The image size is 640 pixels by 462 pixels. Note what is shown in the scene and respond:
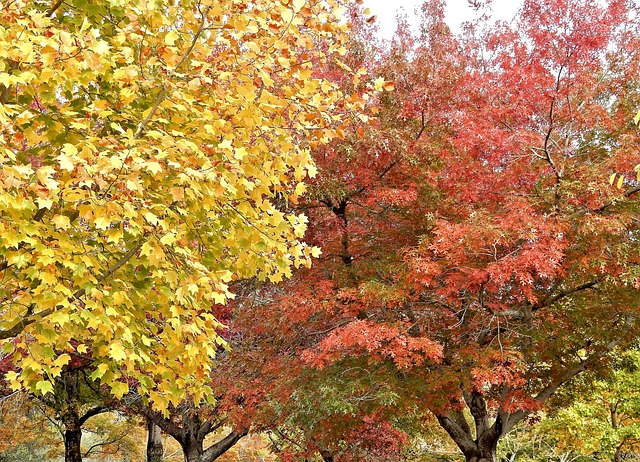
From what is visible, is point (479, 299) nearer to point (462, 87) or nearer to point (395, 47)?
point (462, 87)

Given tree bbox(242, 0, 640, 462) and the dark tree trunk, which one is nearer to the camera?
tree bbox(242, 0, 640, 462)

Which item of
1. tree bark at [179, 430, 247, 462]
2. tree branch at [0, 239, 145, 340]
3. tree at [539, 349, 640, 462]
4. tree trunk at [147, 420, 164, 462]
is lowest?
tree at [539, 349, 640, 462]

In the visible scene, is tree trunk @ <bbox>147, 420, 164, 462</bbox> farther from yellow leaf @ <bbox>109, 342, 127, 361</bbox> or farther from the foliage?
yellow leaf @ <bbox>109, 342, 127, 361</bbox>

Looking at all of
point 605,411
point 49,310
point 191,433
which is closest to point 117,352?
point 49,310

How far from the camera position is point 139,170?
409 cm

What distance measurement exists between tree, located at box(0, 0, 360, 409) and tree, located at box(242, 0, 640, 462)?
3800 mm

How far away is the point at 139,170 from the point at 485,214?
6270mm

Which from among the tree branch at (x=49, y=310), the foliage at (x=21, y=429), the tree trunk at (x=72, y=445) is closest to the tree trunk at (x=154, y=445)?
the tree trunk at (x=72, y=445)

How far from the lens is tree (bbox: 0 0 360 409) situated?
394 centimetres

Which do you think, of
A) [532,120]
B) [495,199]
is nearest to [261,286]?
[495,199]

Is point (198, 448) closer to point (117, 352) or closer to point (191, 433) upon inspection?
point (191, 433)

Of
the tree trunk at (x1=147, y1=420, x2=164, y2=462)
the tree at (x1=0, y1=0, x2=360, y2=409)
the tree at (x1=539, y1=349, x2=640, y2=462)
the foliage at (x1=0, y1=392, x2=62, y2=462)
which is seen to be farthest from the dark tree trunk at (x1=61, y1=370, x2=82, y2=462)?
the tree at (x1=539, y1=349, x2=640, y2=462)

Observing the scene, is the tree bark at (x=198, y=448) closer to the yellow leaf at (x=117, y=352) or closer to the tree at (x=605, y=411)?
the tree at (x=605, y=411)

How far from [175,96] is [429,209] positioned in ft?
20.1
